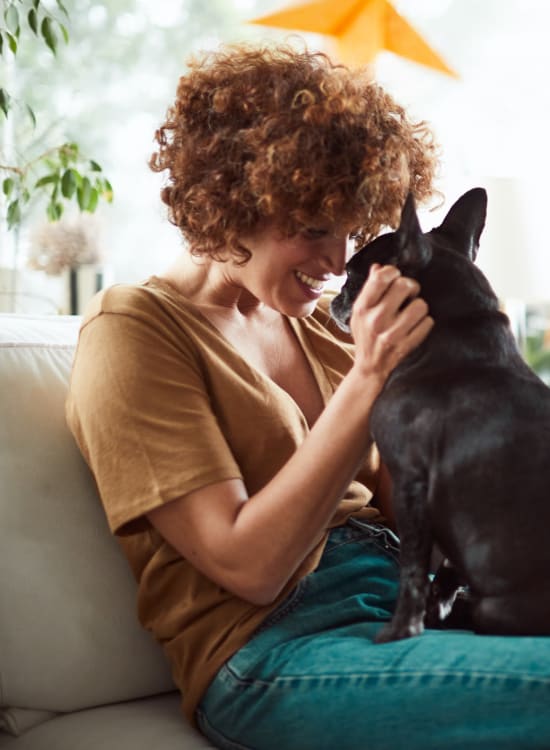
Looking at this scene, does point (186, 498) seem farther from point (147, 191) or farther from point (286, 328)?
point (147, 191)

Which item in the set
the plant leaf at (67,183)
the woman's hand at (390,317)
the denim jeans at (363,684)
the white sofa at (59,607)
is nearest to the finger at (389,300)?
the woman's hand at (390,317)

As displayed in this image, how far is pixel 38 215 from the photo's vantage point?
9.19ft

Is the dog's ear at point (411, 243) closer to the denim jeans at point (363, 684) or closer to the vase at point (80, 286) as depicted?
the denim jeans at point (363, 684)

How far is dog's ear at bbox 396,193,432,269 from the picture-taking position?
109 cm

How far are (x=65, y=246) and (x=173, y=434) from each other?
1452 mm

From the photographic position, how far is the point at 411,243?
1112 mm

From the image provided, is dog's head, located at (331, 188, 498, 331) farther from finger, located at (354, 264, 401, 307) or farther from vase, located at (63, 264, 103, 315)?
vase, located at (63, 264, 103, 315)

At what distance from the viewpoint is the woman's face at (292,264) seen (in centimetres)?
132

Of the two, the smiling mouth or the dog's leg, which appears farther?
the smiling mouth

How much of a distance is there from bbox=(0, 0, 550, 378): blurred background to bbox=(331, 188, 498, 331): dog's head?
1411 mm

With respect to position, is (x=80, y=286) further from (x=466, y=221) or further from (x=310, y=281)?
(x=466, y=221)

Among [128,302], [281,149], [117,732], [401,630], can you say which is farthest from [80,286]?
[401,630]

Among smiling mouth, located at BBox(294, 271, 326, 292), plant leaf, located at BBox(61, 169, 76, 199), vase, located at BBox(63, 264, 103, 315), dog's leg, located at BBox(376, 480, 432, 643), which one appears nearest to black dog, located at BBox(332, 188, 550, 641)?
dog's leg, located at BBox(376, 480, 432, 643)

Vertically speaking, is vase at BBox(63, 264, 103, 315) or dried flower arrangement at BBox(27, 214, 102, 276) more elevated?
dried flower arrangement at BBox(27, 214, 102, 276)
